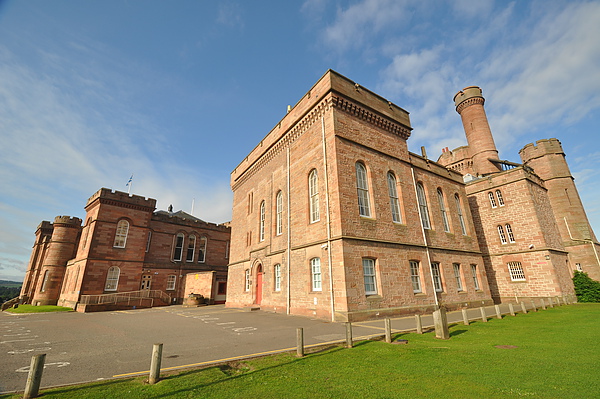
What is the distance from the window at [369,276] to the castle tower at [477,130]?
27.0 m

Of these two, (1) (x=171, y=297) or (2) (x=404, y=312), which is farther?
(1) (x=171, y=297)

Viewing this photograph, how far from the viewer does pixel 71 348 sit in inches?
298

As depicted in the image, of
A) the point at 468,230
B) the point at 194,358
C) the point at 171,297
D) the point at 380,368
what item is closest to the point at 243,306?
the point at 171,297

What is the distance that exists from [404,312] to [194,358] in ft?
35.1

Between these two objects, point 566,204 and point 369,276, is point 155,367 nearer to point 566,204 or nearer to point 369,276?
point 369,276

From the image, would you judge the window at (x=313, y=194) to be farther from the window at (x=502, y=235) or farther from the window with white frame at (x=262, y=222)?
the window at (x=502, y=235)

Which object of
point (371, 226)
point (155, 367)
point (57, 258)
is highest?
point (57, 258)

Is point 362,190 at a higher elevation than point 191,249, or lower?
higher

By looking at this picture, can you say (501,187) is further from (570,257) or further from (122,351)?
(122,351)

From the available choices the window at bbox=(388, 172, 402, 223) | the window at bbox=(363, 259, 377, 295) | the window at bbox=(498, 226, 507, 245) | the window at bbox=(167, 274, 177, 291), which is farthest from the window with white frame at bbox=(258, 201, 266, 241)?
the window at bbox=(498, 226, 507, 245)

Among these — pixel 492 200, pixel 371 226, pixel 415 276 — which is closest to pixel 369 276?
pixel 371 226

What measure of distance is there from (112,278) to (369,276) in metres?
24.0

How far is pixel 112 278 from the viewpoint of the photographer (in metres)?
24.2

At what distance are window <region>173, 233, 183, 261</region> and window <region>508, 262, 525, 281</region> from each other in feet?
109
